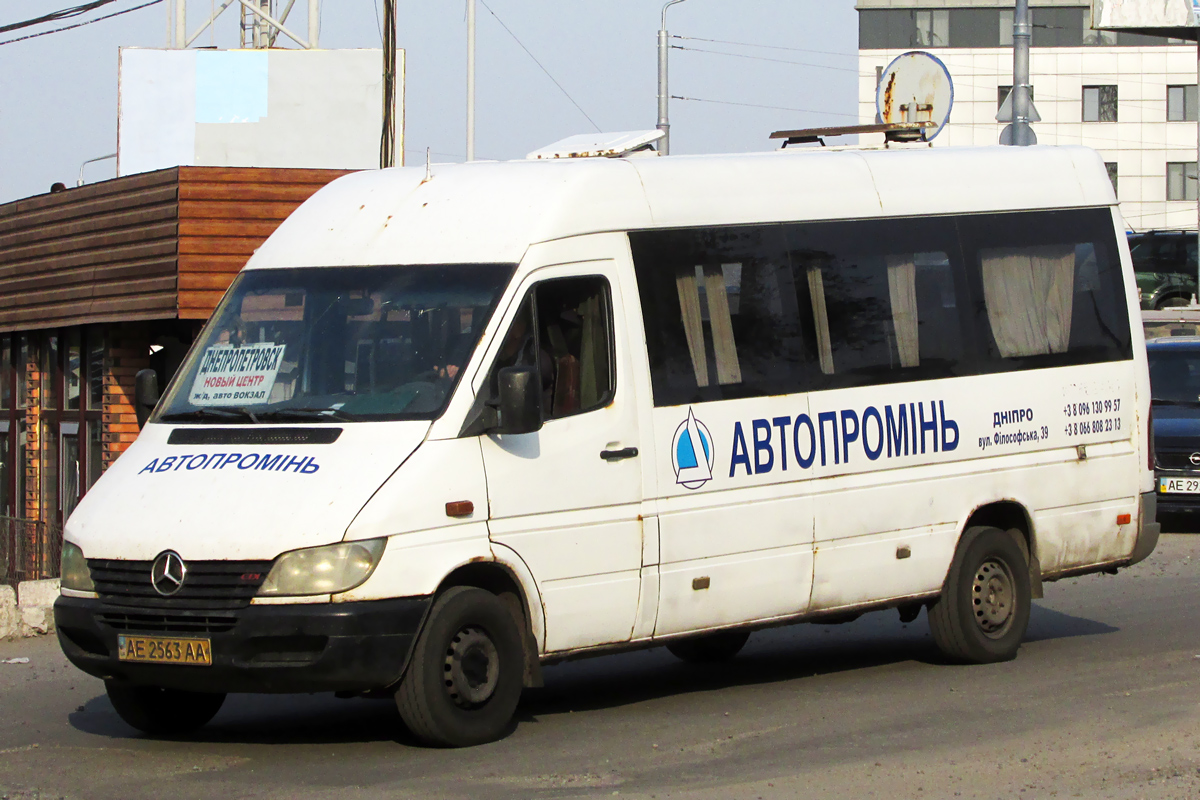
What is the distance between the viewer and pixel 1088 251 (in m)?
10.7

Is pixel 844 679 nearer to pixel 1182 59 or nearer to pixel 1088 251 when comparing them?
pixel 1088 251

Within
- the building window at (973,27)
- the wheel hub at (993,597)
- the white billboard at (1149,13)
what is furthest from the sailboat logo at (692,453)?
the building window at (973,27)

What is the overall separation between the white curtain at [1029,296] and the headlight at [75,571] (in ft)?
17.1

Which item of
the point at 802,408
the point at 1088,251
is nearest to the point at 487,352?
the point at 802,408

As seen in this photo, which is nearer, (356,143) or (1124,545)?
(1124,545)

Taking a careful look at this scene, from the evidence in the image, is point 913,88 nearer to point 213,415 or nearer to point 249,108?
point 249,108

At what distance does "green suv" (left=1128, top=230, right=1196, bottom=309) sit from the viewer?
36031 millimetres

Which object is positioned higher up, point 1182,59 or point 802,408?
point 1182,59

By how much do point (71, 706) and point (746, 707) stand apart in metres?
3.36

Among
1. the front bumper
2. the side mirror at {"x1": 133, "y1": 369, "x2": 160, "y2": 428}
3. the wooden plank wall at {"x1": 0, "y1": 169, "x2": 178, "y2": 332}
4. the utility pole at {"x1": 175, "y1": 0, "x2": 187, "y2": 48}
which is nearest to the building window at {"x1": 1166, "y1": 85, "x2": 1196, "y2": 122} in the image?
the utility pole at {"x1": 175, "y1": 0, "x2": 187, "y2": 48}

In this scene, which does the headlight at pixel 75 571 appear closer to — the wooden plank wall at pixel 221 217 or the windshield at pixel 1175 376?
the wooden plank wall at pixel 221 217

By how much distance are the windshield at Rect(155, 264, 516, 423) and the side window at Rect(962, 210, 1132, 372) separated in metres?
3.41

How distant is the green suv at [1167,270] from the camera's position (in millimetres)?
36031

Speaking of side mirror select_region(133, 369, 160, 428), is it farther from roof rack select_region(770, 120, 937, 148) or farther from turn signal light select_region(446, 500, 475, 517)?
roof rack select_region(770, 120, 937, 148)
